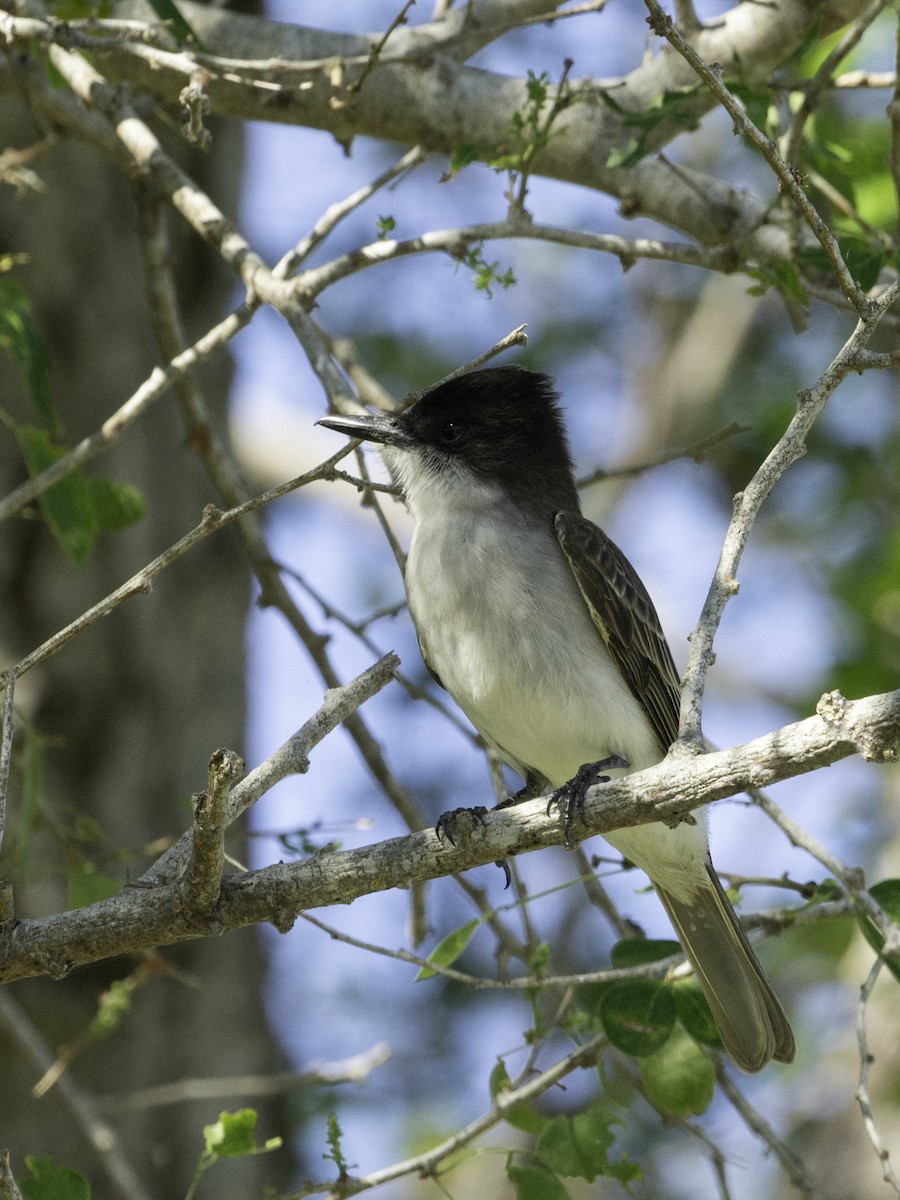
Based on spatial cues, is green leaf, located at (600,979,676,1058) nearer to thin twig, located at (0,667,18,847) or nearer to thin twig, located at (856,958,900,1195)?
thin twig, located at (856,958,900,1195)

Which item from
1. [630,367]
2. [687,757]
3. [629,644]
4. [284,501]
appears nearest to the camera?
[687,757]

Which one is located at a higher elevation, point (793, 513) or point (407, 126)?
point (793, 513)

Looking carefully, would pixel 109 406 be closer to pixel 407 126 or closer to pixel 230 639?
pixel 230 639

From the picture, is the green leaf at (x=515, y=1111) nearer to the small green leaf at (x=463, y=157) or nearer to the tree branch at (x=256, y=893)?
the tree branch at (x=256, y=893)

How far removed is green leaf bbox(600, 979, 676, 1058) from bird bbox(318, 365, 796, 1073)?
23.4 inches

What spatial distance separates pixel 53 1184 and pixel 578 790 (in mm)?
1473

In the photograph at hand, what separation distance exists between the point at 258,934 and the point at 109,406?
2289mm

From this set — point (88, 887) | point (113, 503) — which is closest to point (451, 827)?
point (88, 887)

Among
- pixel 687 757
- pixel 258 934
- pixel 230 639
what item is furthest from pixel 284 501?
pixel 687 757

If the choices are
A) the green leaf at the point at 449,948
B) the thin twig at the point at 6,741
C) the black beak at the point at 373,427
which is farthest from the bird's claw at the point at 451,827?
the black beak at the point at 373,427

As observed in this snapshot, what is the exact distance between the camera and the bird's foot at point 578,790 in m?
2.80

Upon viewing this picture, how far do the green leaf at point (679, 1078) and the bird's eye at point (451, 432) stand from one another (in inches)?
83.0

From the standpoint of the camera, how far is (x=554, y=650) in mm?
4156

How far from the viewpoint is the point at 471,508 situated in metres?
4.47
